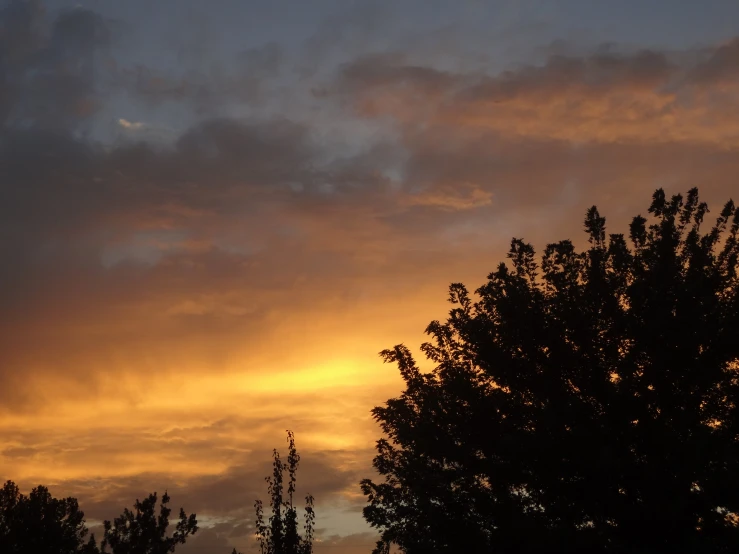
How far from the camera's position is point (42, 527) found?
4481cm

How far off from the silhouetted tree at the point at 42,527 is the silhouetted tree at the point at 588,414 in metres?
29.8

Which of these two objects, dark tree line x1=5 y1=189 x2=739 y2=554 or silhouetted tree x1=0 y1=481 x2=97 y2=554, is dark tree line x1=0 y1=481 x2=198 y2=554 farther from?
dark tree line x1=5 y1=189 x2=739 y2=554

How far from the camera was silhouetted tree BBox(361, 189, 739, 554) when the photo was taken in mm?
19109

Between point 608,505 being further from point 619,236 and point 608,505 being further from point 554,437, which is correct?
point 619,236

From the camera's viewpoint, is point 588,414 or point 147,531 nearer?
point 588,414

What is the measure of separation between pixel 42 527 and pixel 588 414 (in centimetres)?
3760

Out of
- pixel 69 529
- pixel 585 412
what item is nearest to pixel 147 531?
pixel 69 529

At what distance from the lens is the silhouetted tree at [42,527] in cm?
4438

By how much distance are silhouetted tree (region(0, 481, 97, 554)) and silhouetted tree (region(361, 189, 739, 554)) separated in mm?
29815

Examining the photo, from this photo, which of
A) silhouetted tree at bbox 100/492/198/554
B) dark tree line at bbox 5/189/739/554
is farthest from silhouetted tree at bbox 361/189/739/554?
silhouetted tree at bbox 100/492/198/554

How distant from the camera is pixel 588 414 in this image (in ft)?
68.3

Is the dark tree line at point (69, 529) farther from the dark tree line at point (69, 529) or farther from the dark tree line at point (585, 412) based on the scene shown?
the dark tree line at point (585, 412)

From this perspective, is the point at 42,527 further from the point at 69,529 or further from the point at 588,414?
the point at 588,414

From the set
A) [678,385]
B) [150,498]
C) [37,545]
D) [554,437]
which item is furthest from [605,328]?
[37,545]
